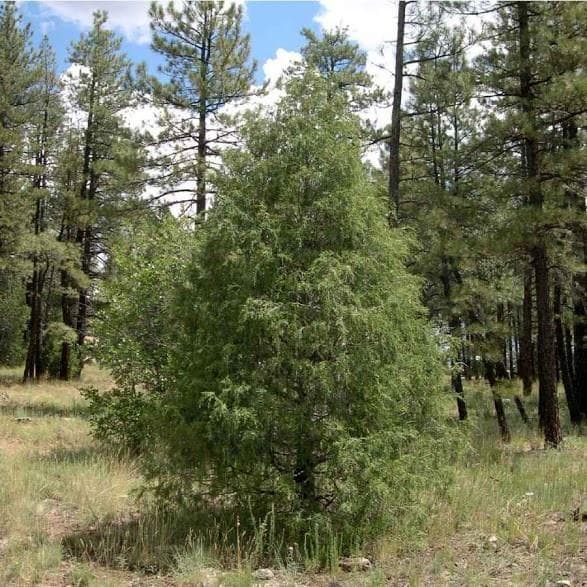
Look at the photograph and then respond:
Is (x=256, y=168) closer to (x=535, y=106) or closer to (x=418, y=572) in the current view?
(x=418, y=572)

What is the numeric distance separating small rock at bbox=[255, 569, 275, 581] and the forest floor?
0.15ft

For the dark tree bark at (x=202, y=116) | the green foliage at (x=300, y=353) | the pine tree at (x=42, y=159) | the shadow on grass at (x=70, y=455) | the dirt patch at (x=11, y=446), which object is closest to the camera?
the green foliage at (x=300, y=353)

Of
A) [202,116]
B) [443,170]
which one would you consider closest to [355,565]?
[443,170]

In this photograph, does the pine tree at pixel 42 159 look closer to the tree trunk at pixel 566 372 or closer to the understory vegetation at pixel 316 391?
the understory vegetation at pixel 316 391

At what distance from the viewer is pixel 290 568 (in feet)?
17.5

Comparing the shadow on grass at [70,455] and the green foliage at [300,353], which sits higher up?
the green foliage at [300,353]

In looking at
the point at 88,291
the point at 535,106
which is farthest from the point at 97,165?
the point at 535,106

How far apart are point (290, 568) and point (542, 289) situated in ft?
27.3

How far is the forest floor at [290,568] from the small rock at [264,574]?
0.05 m

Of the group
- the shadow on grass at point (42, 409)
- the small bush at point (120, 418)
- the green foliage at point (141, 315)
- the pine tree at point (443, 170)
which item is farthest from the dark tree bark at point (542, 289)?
the shadow on grass at point (42, 409)

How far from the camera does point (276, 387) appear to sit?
601cm

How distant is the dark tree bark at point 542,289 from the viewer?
38.1ft

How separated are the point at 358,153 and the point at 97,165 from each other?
45.9 ft

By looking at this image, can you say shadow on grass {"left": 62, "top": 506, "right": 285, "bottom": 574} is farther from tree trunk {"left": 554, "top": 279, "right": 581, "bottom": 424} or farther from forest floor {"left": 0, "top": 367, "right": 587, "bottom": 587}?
tree trunk {"left": 554, "top": 279, "right": 581, "bottom": 424}
